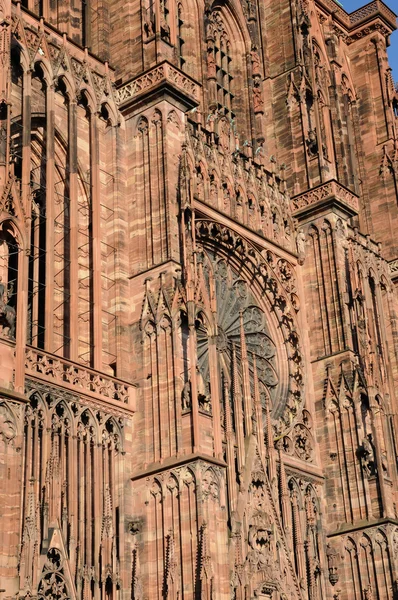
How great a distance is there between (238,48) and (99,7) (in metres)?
7.95

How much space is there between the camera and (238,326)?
2933 centimetres

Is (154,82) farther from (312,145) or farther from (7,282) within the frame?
(312,145)

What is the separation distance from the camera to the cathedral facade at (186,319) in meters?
21.0

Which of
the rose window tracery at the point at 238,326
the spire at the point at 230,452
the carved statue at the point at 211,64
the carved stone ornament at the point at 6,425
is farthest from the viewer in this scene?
the carved statue at the point at 211,64

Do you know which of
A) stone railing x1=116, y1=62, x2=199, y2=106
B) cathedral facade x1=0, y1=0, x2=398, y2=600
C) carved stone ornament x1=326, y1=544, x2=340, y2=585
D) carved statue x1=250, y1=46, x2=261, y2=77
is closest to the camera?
cathedral facade x1=0, y1=0, x2=398, y2=600

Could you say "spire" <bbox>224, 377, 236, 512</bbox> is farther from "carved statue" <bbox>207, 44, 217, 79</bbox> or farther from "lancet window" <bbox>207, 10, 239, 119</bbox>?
"carved statue" <bbox>207, 44, 217, 79</bbox>

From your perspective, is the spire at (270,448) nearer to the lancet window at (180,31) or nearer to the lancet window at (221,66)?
the lancet window at (221,66)

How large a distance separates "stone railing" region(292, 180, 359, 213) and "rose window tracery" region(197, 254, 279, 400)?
13.4 ft

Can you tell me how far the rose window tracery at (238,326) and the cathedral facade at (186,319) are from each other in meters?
0.07

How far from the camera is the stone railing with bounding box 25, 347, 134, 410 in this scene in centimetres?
2105

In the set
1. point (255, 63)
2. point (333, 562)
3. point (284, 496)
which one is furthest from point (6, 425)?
point (255, 63)

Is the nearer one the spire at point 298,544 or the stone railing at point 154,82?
the spire at point 298,544

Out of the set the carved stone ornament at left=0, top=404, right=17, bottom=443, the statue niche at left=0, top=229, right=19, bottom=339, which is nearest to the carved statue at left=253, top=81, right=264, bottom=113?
the statue niche at left=0, top=229, right=19, bottom=339

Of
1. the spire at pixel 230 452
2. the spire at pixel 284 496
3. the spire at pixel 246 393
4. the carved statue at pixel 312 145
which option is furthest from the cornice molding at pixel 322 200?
the spire at pixel 284 496
